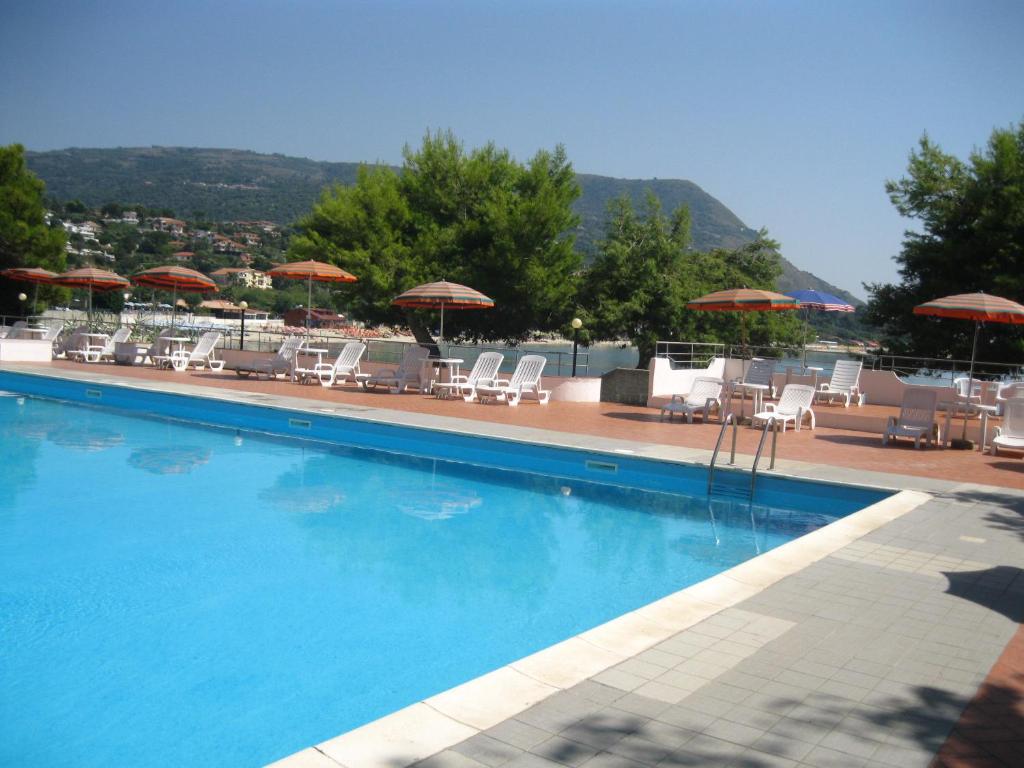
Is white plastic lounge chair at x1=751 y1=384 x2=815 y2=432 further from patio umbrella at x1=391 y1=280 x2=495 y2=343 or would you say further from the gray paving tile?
the gray paving tile

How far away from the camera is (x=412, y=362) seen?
56.4ft

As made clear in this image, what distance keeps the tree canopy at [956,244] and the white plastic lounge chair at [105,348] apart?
799 inches

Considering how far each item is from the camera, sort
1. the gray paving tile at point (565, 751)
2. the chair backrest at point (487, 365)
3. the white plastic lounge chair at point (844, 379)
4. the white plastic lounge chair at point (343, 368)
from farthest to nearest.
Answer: the white plastic lounge chair at point (343, 368) < the chair backrest at point (487, 365) < the white plastic lounge chair at point (844, 379) < the gray paving tile at point (565, 751)

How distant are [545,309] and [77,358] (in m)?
11.8

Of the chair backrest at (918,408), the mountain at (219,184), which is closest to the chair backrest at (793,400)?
the chair backrest at (918,408)

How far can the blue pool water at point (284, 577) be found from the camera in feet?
14.2

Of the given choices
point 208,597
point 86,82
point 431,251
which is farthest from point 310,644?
point 86,82

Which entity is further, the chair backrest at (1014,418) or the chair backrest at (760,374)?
the chair backrest at (760,374)

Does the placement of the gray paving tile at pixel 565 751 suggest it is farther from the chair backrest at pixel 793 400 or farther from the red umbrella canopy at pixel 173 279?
the red umbrella canopy at pixel 173 279

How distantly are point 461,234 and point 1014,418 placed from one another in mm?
14811

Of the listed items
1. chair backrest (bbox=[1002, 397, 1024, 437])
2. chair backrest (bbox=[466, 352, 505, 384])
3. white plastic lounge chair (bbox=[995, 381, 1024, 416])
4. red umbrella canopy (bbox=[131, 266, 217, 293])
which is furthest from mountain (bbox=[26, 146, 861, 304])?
chair backrest (bbox=[1002, 397, 1024, 437])

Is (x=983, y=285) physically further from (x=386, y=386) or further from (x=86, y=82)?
(x=86, y=82)

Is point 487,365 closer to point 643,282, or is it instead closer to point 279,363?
point 279,363

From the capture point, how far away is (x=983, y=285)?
2139cm
